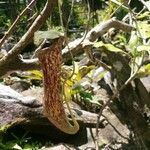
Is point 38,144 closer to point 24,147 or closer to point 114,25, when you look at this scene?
point 24,147

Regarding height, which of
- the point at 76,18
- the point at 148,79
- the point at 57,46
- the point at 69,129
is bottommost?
the point at 76,18

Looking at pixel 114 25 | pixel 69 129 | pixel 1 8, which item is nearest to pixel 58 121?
pixel 69 129

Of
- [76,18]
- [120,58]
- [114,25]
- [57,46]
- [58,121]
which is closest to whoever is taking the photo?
[57,46]

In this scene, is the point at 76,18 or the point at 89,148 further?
the point at 76,18

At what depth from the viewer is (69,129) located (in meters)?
1.69

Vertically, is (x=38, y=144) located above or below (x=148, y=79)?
below

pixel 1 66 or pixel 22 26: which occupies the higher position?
pixel 1 66

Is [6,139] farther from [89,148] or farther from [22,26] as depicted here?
[22,26]

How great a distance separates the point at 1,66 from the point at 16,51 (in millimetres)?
130

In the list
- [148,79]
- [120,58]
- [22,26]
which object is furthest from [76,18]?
[120,58]

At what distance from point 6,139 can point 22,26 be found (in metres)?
7.49

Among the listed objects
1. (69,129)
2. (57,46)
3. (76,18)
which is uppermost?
(57,46)

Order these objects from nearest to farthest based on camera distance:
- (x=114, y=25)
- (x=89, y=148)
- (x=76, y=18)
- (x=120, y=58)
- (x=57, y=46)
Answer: (x=57, y=46) < (x=114, y=25) < (x=120, y=58) < (x=89, y=148) < (x=76, y=18)

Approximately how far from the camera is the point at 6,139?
17.6 ft
